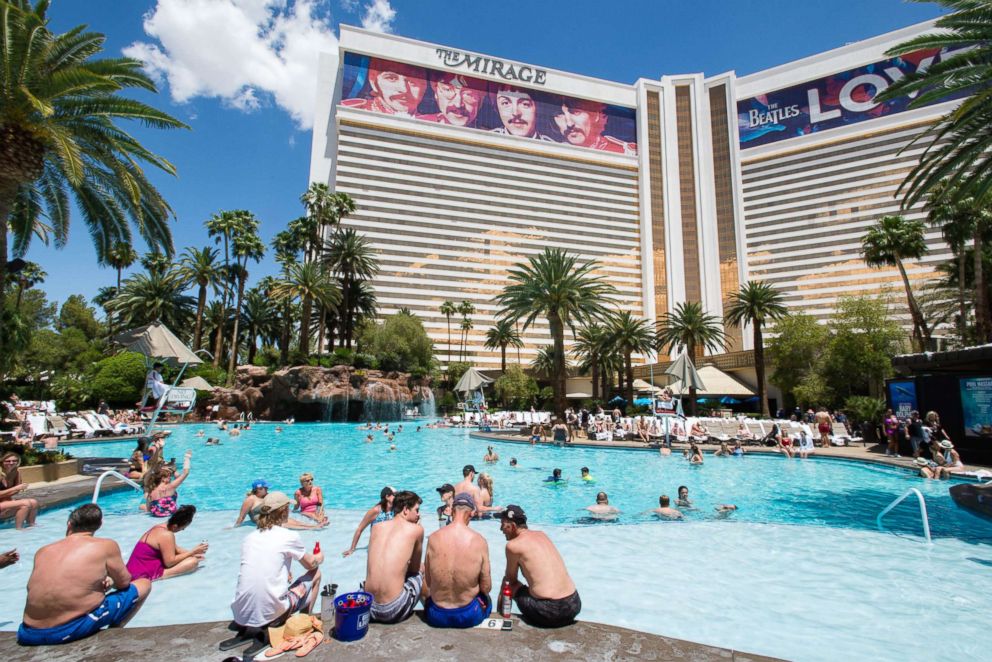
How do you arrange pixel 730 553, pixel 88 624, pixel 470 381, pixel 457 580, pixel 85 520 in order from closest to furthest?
1. pixel 88 624
2. pixel 457 580
3. pixel 85 520
4. pixel 730 553
5. pixel 470 381

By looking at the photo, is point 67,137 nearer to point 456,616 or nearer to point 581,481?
point 456,616

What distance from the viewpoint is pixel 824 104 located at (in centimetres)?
8306

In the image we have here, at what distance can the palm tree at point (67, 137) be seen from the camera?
1064cm

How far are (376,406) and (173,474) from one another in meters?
33.0

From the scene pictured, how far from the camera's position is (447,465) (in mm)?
19094

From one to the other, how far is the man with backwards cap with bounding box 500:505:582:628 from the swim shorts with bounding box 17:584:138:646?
3.40m

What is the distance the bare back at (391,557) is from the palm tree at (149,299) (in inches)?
2124

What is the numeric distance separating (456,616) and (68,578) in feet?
10.4

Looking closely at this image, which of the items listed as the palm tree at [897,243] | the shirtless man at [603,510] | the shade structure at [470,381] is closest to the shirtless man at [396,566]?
the shirtless man at [603,510]

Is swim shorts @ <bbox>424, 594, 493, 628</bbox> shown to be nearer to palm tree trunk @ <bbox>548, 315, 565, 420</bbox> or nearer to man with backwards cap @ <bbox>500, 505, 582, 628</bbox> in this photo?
man with backwards cap @ <bbox>500, 505, 582, 628</bbox>

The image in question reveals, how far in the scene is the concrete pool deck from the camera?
3631mm

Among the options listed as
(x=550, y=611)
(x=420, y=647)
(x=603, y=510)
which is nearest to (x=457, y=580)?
(x=420, y=647)

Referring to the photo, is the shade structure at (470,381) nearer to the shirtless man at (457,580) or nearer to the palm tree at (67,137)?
the palm tree at (67,137)

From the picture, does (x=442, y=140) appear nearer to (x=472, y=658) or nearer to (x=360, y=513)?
(x=360, y=513)
